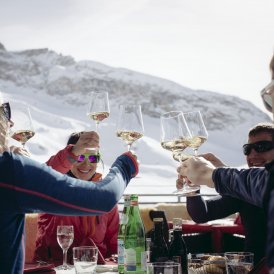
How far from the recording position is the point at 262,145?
2.88m

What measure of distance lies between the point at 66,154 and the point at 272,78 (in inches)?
52.3

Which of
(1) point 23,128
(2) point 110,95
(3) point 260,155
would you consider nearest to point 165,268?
(1) point 23,128

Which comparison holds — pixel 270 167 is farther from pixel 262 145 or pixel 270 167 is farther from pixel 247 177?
pixel 262 145

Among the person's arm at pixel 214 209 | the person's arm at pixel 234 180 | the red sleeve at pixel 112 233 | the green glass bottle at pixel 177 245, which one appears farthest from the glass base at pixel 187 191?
the red sleeve at pixel 112 233

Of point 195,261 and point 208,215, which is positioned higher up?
point 208,215

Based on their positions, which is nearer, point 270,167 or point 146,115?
point 270,167

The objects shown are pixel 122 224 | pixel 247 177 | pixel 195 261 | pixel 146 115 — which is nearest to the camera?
pixel 247 177

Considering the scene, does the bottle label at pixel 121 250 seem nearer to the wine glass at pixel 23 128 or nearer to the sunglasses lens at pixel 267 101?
the wine glass at pixel 23 128

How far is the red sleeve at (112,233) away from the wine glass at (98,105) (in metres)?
1.12

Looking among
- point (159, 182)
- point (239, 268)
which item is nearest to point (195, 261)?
point (239, 268)

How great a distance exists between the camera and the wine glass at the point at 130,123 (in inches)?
71.9

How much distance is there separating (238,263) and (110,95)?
90.9 m

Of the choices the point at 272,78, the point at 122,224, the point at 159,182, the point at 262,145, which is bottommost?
the point at 122,224

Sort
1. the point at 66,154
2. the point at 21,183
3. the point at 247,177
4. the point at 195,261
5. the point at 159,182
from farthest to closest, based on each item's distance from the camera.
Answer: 1. the point at 159,182
2. the point at 66,154
3. the point at 195,261
4. the point at 247,177
5. the point at 21,183
